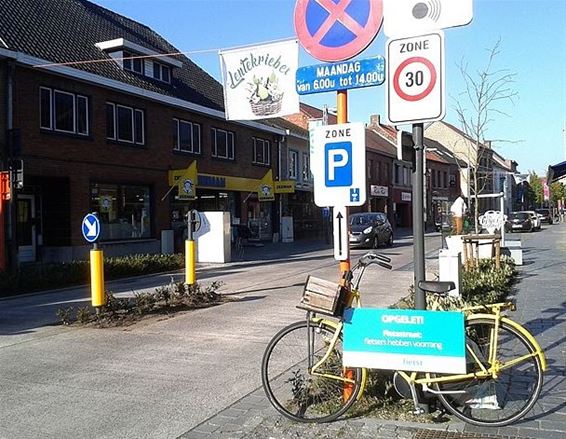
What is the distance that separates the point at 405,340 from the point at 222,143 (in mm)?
25394

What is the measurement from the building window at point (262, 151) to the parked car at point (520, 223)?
62.9 feet

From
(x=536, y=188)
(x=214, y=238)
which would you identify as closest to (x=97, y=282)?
(x=214, y=238)

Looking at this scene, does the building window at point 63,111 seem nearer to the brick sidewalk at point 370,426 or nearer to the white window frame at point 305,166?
the brick sidewalk at point 370,426

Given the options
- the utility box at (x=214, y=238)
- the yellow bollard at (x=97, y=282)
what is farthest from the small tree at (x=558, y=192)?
the yellow bollard at (x=97, y=282)

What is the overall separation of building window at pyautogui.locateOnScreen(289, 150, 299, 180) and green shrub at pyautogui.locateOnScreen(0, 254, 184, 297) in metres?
19.0

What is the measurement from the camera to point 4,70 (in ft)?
57.0

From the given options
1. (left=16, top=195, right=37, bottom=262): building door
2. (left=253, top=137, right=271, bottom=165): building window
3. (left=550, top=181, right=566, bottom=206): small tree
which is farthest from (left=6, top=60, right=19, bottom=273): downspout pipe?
(left=550, top=181, right=566, bottom=206): small tree

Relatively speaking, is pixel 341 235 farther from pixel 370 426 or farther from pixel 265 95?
pixel 265 95

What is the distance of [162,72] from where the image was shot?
25922 mm

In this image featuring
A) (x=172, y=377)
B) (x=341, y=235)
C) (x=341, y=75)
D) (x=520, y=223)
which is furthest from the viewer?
(x=520, y=223)

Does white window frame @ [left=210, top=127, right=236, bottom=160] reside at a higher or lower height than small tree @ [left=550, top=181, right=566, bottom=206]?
higher

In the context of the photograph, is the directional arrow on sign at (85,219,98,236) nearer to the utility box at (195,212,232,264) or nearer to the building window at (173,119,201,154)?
the utility box at (195,212,232,264)

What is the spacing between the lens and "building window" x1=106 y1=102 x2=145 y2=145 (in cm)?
2169

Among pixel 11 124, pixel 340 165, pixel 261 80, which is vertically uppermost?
pixel 11 124
